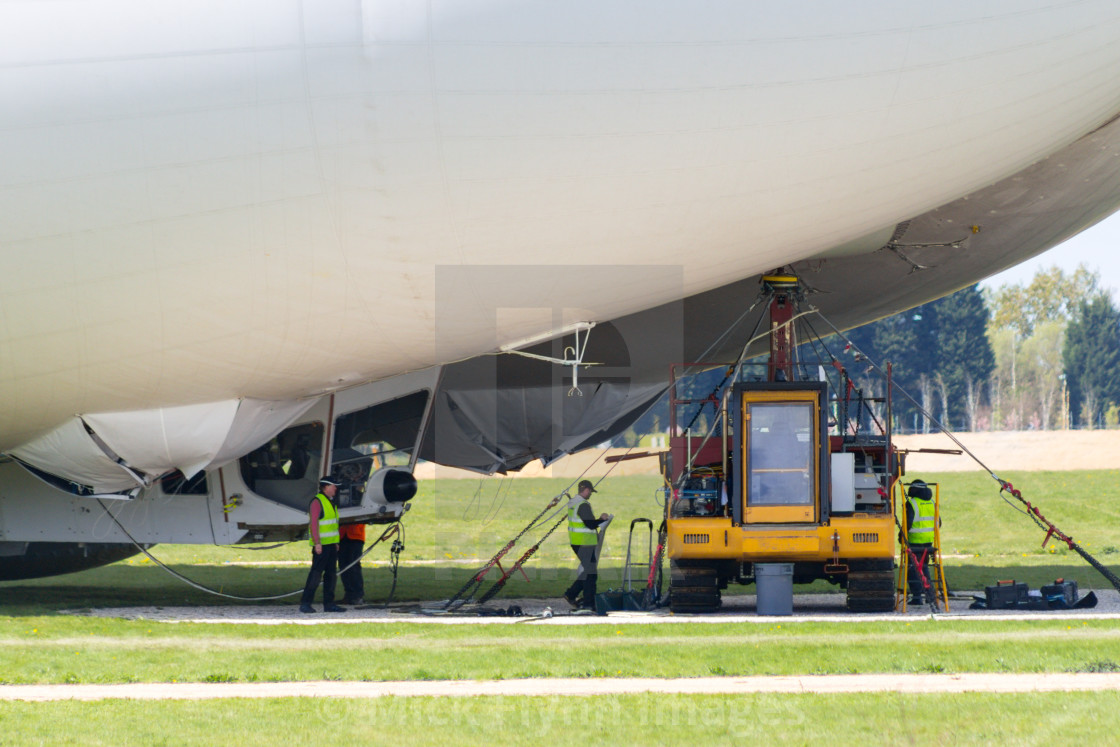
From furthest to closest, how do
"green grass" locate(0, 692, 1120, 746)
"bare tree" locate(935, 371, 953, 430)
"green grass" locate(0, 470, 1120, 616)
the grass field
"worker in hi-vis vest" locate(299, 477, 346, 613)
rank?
"bare tree" locate(935, 371, 953, 430) → "green grass" locate(0, 470, 1120, 616) → "worker in hi-vis vest" locate(299, 477, 346, 613) → the grass field → "green grass" locate(0, 692, 1120, 746)

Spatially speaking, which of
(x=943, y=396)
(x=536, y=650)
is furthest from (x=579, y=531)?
(x=943, y=396)

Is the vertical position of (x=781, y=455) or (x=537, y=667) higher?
(x=781, y=455)

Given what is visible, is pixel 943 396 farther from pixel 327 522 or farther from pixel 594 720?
pixel 594 720

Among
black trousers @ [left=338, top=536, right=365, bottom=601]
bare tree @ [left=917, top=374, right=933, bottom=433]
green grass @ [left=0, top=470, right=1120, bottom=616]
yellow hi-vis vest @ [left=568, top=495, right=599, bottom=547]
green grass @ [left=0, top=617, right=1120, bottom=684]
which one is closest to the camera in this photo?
green grass @ [left=0, top=617, right=1120, bottom=684]

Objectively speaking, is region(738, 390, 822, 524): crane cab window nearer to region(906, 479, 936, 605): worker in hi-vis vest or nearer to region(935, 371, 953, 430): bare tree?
region(906, 479, 936, 605): worker in hi-vis vest

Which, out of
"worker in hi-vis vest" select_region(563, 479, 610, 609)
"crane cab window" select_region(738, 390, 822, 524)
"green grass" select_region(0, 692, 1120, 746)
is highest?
"crane cab window" select_region(738, 390, 822, 524)

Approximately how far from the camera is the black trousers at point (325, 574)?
1551cm

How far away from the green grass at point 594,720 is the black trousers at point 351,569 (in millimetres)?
7937

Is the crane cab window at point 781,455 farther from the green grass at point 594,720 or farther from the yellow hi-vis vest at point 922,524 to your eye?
the green grass at point 594,720

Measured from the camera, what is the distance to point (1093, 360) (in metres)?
92.6

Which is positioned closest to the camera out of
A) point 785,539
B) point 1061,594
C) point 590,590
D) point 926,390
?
point 785,539

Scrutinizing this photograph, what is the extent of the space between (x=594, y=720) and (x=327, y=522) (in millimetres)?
7991

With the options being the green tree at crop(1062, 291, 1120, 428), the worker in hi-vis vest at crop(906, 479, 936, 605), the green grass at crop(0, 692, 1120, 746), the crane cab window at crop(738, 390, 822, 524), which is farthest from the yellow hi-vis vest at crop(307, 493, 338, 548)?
the green tree at crop(1062, 291, 1120, 428)

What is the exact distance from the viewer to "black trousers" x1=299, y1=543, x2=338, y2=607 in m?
15.5
